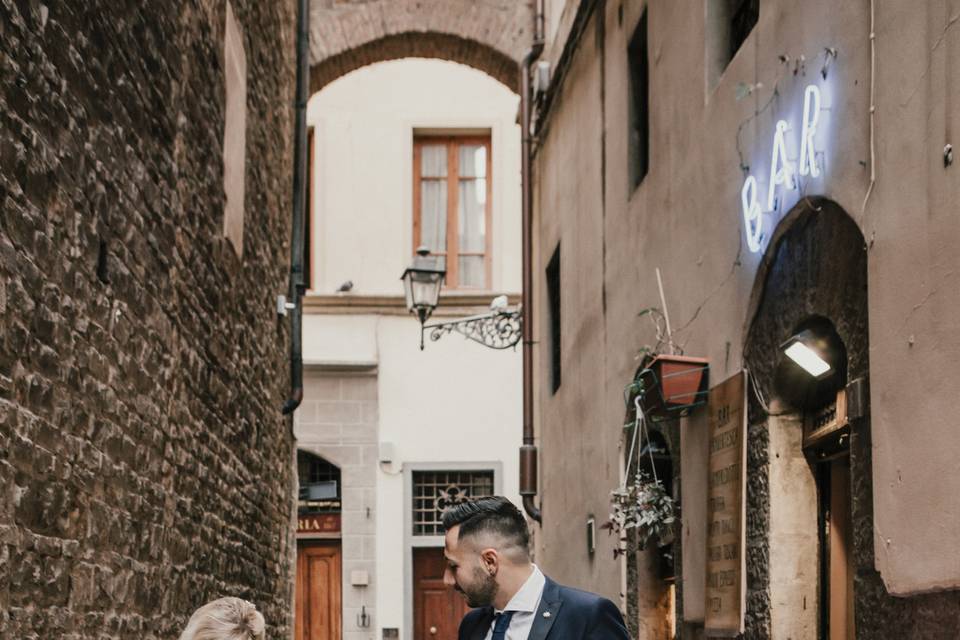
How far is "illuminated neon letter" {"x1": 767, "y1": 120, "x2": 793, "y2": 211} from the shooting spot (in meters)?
6.53

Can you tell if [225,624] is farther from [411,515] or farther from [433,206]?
[433,206]

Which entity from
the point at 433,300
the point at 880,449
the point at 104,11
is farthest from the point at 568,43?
the point at 880,449

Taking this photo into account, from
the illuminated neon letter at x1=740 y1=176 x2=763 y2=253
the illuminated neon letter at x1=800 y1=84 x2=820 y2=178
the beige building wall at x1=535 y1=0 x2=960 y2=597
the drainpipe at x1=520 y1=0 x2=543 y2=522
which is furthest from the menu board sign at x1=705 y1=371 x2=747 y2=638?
the drainpipe at x1=520 y1=0 x2=543 y2=522

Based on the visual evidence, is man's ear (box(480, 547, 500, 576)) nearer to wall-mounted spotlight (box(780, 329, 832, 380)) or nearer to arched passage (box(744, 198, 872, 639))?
arched passage (box(744, 198, 872, 639))

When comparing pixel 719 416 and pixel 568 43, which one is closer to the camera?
pixel 719 416

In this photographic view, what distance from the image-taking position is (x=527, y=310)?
15.4m

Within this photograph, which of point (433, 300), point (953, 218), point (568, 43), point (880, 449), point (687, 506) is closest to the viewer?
point (953, 218)

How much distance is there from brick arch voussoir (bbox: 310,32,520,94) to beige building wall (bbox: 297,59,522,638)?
4.80 metres

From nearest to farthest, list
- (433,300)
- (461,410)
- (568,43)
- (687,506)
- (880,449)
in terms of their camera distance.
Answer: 1. (880,449)
2. (687,506)
3. (568,43)
4. (433,300)
5. (461,410)

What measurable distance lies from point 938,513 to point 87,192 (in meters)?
3.67

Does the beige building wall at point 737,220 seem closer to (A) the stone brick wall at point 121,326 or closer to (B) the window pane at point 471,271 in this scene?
(A) the stone brick wall at point 121,326

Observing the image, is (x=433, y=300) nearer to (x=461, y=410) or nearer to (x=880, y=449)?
(x=461, y=410)

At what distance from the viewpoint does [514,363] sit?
22312mm

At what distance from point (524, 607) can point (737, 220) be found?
139 inches
